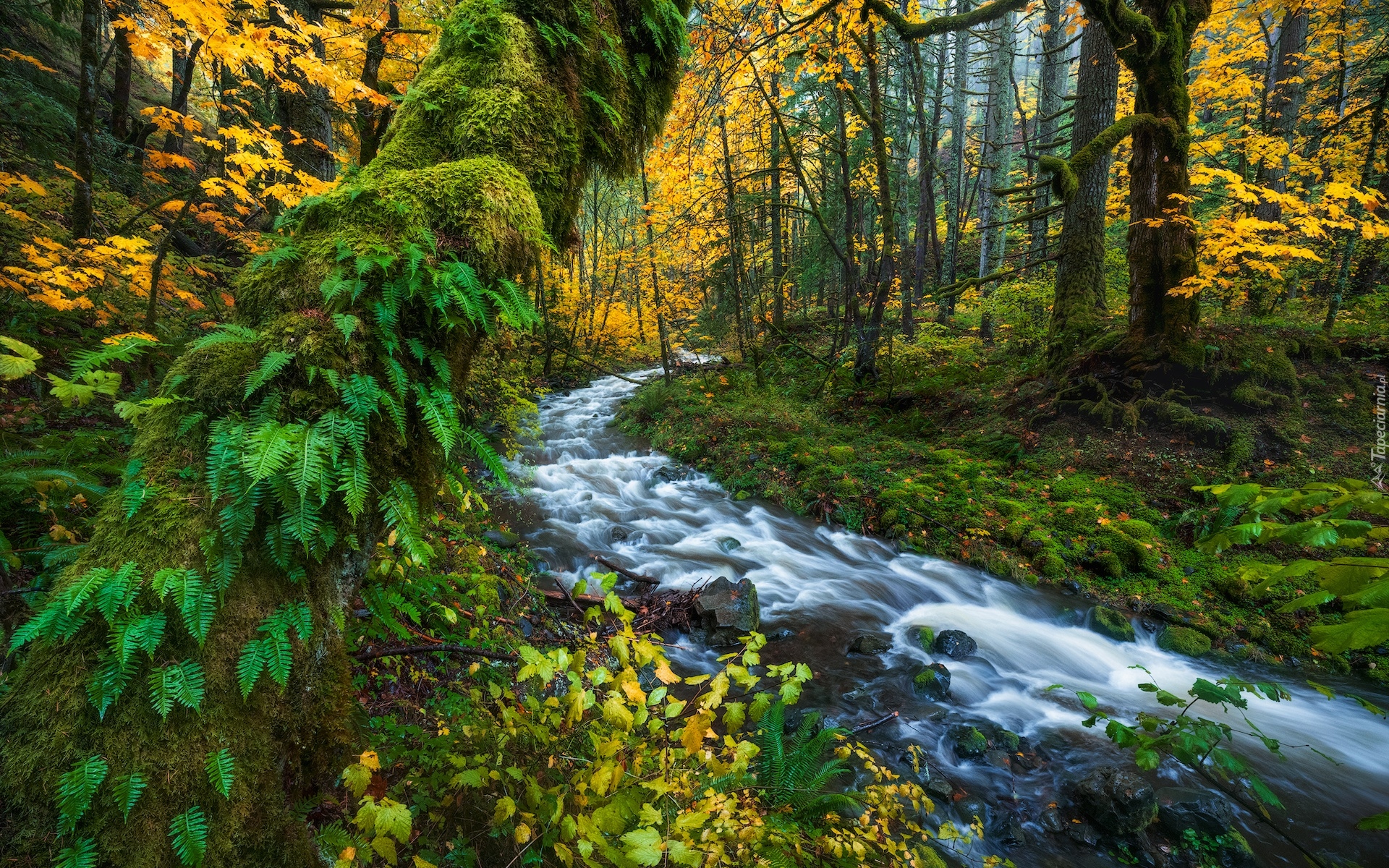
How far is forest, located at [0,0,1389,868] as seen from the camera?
67.8 inches

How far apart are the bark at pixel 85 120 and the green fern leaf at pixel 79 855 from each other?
6.64 meters

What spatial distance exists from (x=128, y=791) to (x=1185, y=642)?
26.1 feet

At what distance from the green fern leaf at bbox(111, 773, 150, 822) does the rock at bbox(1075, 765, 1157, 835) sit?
17.5ft

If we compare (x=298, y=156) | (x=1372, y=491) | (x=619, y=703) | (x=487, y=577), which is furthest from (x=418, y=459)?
(x=298, y=156)

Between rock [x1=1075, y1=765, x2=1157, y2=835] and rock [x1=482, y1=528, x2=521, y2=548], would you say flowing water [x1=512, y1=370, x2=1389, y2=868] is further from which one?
rock [x1=482, y1=528, x2=521, y2=548]

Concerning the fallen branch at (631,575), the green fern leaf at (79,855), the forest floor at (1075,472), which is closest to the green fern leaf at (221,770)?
the green fern leaf at (79,855)

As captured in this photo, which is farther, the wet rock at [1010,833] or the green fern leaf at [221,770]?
the wet rock at [1010,833]

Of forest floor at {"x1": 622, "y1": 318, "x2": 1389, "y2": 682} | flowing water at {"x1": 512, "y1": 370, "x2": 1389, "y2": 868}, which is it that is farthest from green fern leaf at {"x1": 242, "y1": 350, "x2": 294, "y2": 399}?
forest floor at {"x1": 622, "y1": 318, "x2": 1389, "y2": 682}

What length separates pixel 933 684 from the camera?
17.7ft

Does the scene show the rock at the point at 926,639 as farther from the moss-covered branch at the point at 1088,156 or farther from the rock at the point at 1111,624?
the moss-covered branch at the point at 1088,156

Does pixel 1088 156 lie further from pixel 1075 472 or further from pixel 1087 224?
pixel 1075 472

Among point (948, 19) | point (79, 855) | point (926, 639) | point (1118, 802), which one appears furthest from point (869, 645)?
point (948, 19)

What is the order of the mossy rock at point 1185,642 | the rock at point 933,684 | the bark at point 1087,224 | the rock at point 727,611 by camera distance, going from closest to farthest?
the rock at point 933,684 < the mossy rock at point 1185,642 < the rock at point 727,611 < the bark at point 1087,224

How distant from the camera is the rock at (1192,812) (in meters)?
3.83
